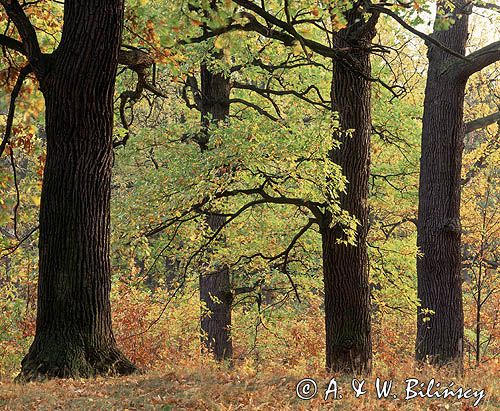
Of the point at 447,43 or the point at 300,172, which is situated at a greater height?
the point at 447,43

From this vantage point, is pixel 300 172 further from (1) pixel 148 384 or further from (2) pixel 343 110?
(1) pixel 148 384

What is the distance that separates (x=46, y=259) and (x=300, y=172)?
3572 mm

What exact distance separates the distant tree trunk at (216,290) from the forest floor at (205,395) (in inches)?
304

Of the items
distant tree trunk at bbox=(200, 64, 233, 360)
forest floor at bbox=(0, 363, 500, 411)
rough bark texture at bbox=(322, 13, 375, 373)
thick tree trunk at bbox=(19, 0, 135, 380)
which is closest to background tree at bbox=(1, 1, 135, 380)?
thick tree trunk at bbox=(19, 0, 135, 380)

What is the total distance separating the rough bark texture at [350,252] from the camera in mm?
8766

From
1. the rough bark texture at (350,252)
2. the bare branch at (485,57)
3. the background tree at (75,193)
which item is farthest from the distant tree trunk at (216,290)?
the background tree at (75,193)

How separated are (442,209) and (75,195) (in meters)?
6.83

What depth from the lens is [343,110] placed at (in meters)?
8.86

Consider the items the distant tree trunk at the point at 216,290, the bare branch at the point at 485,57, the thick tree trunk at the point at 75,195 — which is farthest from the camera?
the distant tree trunk at the point at 216,290

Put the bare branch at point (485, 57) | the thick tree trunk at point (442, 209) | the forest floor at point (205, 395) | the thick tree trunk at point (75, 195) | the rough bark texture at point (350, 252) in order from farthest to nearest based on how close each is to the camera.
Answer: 1. the thick tree trunk at point (442, 209)
2. the bare branch at point (485, 57)
3. the rough bark texture at point (350, 252)
4. the thick tree trunk at point (75, 195)
5. the forest floor at point (205, 395)

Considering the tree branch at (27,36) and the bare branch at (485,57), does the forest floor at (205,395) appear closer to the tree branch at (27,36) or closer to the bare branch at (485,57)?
the tree branch at (27,36)

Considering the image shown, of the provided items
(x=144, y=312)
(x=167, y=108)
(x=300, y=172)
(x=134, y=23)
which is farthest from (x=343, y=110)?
(x=167, y=108)

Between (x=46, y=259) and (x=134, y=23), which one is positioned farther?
(x=134, y=23)

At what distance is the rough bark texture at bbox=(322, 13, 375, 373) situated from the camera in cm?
877
